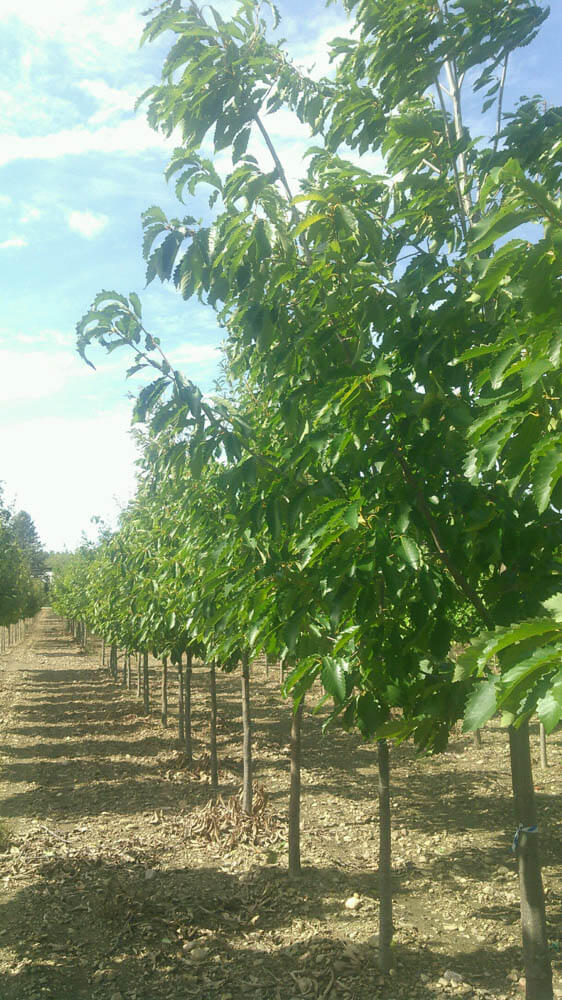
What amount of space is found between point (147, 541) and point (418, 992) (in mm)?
6605

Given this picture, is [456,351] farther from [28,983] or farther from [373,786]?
[373,786]

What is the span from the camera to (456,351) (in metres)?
2.74

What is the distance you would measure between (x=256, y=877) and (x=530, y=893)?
3698mm

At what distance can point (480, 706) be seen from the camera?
4.96 ft

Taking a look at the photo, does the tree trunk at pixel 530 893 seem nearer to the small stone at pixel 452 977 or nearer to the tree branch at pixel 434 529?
the tree branch at pixel 434 529

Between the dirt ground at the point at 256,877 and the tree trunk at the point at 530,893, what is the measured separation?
121cm

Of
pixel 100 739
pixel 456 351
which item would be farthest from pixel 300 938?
pixel 100 739

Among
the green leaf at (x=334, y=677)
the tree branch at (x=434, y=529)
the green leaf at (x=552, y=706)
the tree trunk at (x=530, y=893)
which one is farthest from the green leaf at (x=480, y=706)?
the tree trunk at (x=530, y=893)

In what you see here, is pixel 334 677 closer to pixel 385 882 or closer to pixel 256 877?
pixel 385 882

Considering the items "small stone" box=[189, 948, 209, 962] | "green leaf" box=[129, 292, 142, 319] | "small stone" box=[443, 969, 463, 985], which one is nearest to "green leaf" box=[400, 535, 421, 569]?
"green leaf" box=[129, 292, 142, 319]

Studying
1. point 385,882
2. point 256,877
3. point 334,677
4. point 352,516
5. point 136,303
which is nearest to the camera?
point 352,516

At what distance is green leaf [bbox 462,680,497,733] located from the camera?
147 cm

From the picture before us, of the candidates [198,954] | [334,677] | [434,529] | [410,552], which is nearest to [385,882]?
[198,954]

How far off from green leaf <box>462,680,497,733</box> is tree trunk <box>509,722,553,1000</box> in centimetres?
183
